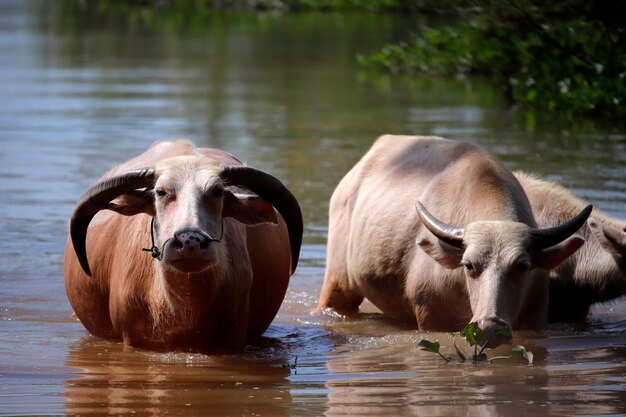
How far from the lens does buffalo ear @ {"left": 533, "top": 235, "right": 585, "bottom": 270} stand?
831 cm

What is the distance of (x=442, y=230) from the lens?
27.9ft

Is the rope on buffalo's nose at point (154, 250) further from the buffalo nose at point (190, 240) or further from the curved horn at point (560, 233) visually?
the curved horn at point (560, 233)

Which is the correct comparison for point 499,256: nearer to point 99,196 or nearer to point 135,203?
point 135,203

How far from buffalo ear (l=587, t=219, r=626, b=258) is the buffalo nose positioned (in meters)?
3.38

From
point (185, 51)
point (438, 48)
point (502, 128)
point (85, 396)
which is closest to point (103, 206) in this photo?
point (85, 396)

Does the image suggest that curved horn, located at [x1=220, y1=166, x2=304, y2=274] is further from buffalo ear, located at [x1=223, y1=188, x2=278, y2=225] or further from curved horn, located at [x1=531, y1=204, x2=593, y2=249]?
curved horn, located at [x1=531, y1=204, x2=593, y2=249]

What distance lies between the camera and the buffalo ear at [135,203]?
26.7 feet

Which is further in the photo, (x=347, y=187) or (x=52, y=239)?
(x=52, y=239)

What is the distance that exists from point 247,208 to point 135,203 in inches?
27.6

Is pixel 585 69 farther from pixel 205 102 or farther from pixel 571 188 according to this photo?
pixel 205 102

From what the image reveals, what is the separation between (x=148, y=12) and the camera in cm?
5178

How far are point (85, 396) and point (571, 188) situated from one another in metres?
8.28

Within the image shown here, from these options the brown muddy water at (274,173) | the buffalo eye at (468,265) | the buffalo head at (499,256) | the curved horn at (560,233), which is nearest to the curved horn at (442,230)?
the buffalo head at (499,256)

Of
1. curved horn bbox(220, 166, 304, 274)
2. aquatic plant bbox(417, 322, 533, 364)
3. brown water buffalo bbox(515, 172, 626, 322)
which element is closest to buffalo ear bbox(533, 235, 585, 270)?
aquatic plant bbox(417, 322, 533, 364)
